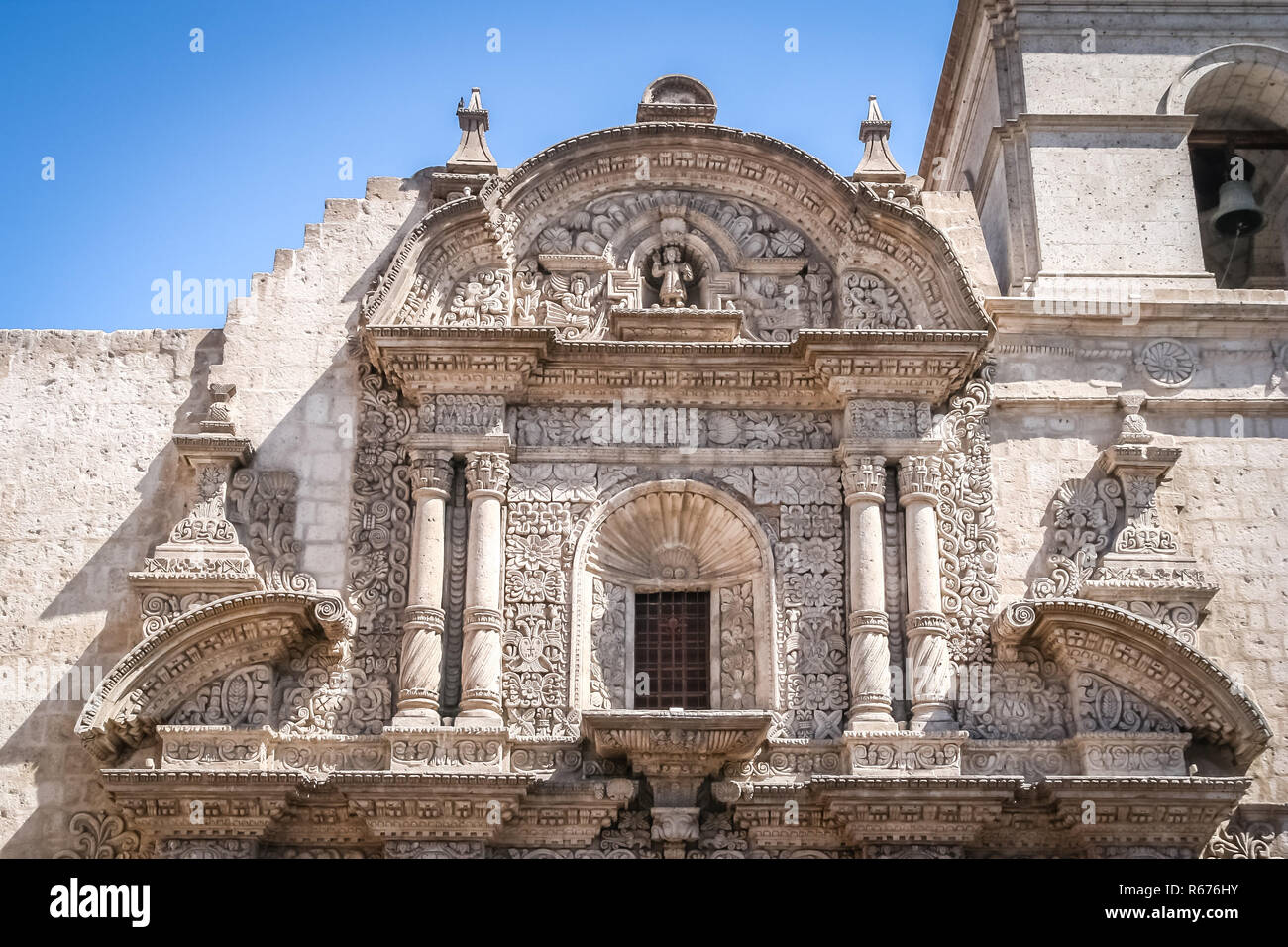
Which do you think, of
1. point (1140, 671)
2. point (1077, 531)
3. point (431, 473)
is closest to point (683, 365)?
point (431, 473)

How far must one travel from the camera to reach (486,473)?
12633mm

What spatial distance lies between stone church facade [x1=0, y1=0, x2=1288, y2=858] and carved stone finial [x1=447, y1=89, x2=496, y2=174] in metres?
0.04

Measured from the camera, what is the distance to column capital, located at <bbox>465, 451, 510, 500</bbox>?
12.6 meters

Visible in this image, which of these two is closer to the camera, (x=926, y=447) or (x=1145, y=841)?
(x=1145, y=841)

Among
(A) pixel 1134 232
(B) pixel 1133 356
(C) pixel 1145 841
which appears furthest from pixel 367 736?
(A) pixel 1134 232

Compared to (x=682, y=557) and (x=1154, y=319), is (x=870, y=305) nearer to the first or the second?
(x=1154, y=319)

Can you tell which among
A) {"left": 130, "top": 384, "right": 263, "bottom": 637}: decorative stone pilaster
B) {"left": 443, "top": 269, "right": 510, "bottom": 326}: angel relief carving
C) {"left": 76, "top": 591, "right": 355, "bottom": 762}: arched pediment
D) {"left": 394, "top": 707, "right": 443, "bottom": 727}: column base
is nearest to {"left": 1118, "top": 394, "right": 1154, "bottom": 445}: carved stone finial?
{"left": 443, "top": 269, "right": 510, "bottom": 326}: angel relief carving

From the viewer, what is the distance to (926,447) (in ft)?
42.3

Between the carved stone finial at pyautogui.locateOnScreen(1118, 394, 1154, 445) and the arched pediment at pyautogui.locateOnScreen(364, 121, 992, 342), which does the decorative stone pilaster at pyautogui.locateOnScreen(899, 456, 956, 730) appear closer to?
the arched pediment at pyautogui.locateOnScreen(364, 121, 992, 342)

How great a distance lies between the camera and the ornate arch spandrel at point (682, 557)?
41.1 feet

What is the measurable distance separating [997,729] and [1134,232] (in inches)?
187

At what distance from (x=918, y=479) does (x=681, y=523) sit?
191 centimetres
